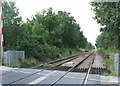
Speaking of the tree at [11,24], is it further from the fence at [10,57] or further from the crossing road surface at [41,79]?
the crossing road surface at [41,79]

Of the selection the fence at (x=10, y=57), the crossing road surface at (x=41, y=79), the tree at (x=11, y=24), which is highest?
the tree at (x=11, y=24)

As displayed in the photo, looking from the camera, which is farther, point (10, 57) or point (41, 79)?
point (10, 57)

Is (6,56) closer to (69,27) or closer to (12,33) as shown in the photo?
(12,33)

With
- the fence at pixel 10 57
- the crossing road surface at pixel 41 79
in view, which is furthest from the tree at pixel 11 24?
the crossing road surface at pixel 41 79

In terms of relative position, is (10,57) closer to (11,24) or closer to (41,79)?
(11,24)

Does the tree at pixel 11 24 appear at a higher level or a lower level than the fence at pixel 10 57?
higher

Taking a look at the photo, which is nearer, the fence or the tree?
the fence

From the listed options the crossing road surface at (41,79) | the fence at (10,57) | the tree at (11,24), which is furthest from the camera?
the tree at (11,24)

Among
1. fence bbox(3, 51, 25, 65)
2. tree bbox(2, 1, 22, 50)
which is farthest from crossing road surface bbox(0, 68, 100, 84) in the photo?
tree bbox(2, 1, 22, 50)

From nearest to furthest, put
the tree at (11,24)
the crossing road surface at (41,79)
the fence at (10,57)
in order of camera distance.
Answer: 1. the crossing road surface at (41,79)
2. the fence at (10,57)
3. the tree at (11,24)

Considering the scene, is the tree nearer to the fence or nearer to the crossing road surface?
the fence

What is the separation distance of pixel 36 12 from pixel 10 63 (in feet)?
108

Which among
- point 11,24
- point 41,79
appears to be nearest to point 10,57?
point 11,24

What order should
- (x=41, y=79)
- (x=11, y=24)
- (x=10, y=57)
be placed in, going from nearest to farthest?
1. (x=41, y=79)
2. (x=10, y=57)
3. (x=11, y=24)
